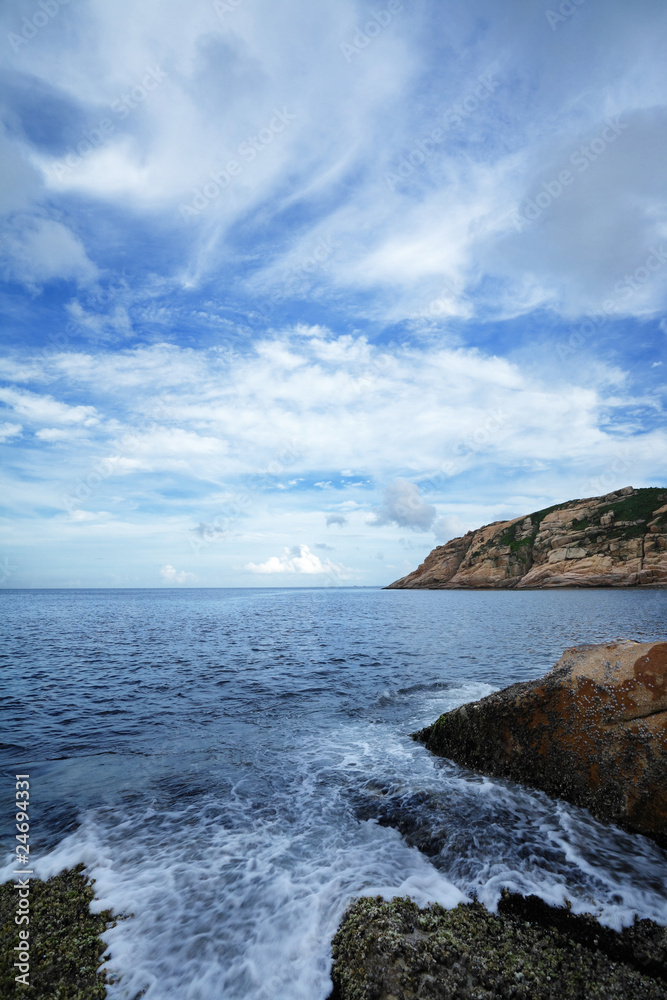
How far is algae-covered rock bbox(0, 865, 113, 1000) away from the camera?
185 inches

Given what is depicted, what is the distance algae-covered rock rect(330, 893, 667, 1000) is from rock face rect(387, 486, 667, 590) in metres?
115

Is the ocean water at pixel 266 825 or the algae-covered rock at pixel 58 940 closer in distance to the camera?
the algae-covered rock at pixel 58 940

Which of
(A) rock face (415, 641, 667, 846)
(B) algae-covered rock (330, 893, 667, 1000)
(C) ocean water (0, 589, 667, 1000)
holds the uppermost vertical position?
(A) rock face (415, 641, 667, 846)

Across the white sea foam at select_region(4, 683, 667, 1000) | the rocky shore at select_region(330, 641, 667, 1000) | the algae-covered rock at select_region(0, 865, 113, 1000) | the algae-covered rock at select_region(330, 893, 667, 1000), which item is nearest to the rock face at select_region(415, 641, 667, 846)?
the rocky shore at select_region(330, 641, 667, 1000)

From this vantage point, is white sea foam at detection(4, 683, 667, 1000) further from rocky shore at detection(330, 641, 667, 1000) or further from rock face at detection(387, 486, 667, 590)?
rock face at detection(387, 486, 667, 590)

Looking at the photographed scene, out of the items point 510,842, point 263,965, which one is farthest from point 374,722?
point 263,965

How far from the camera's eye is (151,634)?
39.2 metres

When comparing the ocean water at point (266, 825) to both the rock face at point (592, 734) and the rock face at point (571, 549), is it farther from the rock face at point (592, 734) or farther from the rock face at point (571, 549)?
the rock face at point (571, 549)

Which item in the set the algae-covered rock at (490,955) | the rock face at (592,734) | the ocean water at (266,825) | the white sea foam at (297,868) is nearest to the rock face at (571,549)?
the ocean water at (266,825)

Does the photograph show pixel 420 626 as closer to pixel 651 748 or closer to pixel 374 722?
pixel 374 722

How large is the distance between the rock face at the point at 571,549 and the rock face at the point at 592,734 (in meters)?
110

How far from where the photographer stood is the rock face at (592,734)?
7.55m

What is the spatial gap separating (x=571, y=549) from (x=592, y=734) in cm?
12521

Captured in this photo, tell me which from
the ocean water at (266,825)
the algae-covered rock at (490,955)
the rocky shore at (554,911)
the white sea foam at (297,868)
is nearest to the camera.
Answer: the algae-covered rock at (490,955)
